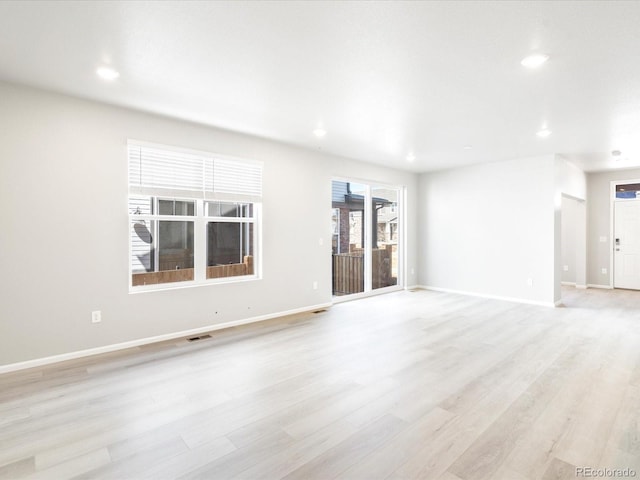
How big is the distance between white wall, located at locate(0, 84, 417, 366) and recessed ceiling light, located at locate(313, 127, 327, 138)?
101 cm

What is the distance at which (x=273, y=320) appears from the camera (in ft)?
16.7

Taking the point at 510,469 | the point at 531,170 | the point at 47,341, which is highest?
the point at 531,170

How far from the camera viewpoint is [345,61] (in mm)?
2773

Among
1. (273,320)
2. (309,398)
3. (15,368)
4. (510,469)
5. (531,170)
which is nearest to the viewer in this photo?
(510,469)

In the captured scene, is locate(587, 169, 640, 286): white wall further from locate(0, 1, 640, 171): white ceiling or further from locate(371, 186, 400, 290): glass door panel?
locate(371, 186, 400, 290): glass door panel

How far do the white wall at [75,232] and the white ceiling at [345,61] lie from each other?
0.96 feet

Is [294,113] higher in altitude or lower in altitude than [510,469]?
higher

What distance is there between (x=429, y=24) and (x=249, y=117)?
2.43 meters

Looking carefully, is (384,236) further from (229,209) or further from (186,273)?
(186,273)

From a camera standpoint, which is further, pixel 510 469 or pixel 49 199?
pixel 49 199

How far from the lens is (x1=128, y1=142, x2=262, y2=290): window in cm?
407

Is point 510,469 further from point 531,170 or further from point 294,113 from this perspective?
point 531,170

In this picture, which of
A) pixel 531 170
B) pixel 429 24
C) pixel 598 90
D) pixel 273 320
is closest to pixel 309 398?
pixel 273 320

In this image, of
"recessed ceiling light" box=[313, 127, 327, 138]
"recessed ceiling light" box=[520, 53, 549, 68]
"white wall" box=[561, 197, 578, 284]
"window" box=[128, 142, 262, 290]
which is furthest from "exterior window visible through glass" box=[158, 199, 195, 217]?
"white wall" box=[561, 197, 578, 284]
